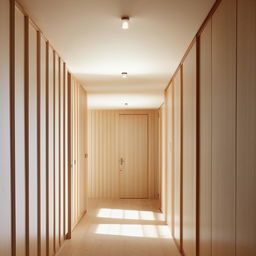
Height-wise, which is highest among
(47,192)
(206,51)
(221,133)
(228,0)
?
(228,0)

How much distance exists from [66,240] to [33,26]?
3.16 metres

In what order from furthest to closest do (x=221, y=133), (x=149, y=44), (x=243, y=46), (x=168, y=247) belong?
(x=168, y=247) < (x=149, y=44) < (x=221, y=133) < (x=243, y=46)

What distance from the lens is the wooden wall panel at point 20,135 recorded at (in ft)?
8.36

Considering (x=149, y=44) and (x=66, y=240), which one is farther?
(x=66, y=240)

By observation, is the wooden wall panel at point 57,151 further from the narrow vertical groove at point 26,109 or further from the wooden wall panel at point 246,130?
the wooden wall panel at point 246,130

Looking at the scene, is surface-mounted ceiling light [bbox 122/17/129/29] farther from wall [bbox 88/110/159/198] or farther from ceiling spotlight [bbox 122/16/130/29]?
wall [bbox 88/110/159/198]

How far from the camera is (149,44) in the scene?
3.60 meters

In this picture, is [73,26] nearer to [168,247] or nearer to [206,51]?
[206,51]

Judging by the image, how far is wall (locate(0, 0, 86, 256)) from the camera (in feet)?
7.64

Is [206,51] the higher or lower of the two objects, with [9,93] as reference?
higher

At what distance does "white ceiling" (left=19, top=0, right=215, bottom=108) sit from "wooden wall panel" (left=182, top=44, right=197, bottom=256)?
11.8 inches

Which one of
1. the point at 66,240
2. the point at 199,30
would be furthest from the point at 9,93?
the point at 66,240

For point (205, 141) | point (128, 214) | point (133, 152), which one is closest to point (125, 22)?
point (205, 141)

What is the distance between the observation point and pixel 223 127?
2256mm
